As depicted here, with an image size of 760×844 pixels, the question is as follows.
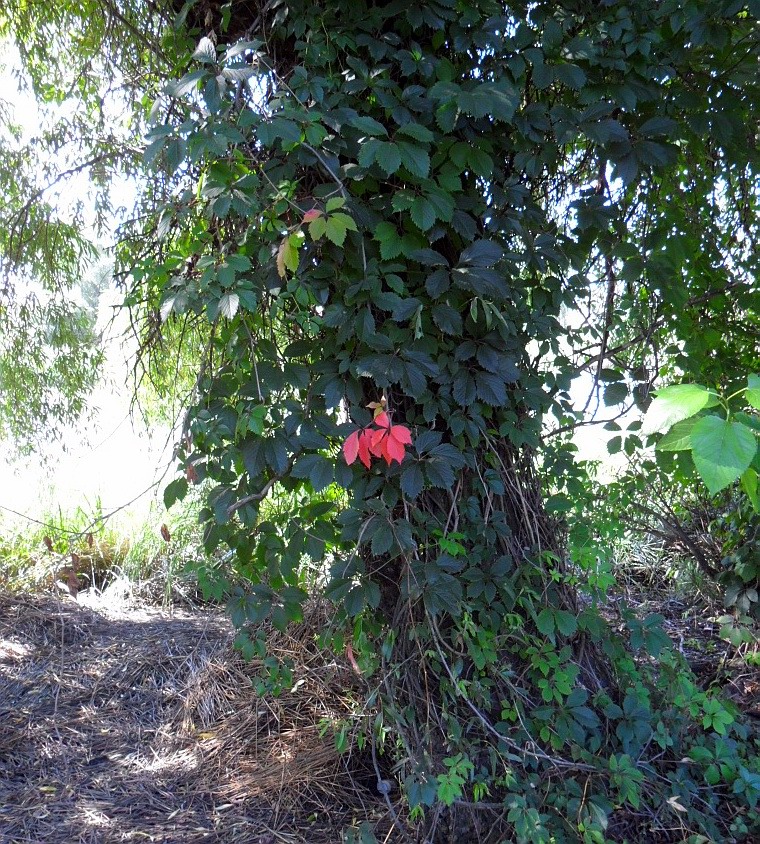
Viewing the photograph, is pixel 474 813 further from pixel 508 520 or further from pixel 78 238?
pixel 78 238

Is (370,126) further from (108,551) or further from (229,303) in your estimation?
(108,551)

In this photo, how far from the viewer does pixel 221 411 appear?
5.92 ft

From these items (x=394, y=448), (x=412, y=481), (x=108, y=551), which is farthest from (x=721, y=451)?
(x=108, y=551)

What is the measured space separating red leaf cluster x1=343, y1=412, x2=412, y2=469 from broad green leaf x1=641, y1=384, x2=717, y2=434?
607 mm

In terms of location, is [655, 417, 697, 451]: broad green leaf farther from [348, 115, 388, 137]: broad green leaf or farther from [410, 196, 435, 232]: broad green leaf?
[348, 115, 388, 137]: broad green leaf

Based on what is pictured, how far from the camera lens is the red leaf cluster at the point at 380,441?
151 cm

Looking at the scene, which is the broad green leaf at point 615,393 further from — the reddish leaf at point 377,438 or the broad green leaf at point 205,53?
the broad green leaf at point 205,53

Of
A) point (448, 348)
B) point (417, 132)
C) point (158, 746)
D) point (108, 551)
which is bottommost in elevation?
point (158, 746)

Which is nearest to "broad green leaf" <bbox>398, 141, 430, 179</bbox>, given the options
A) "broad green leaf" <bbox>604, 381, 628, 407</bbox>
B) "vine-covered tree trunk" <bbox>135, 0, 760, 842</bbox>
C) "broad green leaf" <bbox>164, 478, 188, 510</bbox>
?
"vine-covered tree trunk" <bbox>135, 0, 760, 842</bbox>

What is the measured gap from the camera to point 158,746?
2.54 metres

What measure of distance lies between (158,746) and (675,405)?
2286 millimetres

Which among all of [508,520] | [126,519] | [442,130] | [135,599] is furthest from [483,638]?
[126,519]

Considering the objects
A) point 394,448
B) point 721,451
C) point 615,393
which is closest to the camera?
point 721,451

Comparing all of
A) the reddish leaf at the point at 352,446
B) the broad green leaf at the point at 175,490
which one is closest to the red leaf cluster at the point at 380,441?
the reddish leaf at the point at 352,446
